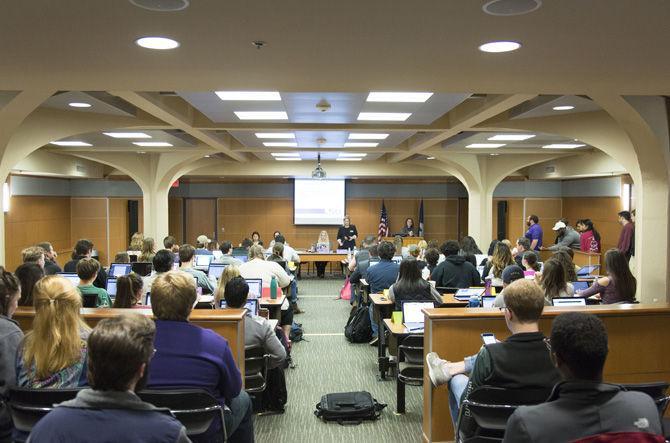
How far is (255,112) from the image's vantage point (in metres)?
8.11

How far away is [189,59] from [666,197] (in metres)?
4.74

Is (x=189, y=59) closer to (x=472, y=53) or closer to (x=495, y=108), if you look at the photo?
(x=472, y=53)

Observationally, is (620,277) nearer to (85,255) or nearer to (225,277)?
(225,277)

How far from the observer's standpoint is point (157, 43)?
360 centimetres

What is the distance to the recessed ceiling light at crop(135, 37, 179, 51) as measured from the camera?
11.5ft

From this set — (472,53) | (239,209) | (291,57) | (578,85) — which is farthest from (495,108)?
(239,209)

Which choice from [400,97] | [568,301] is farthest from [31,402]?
[400,97]

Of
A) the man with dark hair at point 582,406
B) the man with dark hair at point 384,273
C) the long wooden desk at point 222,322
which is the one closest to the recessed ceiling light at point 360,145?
the man with dark hair at point 384,273

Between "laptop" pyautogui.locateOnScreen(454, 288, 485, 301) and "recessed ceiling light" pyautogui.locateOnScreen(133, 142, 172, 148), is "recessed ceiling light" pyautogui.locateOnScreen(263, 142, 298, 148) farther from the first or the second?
"laptop" pyautogui.locateOnScreen(454, 288, 485, 301)

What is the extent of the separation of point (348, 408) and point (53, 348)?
309cm

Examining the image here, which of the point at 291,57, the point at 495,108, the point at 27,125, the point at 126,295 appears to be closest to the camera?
the point at 291,57

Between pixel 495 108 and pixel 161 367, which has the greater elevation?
pixel 495 108

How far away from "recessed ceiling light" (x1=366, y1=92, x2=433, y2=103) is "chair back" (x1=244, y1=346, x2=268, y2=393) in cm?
345

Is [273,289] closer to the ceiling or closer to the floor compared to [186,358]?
closer to the floor
